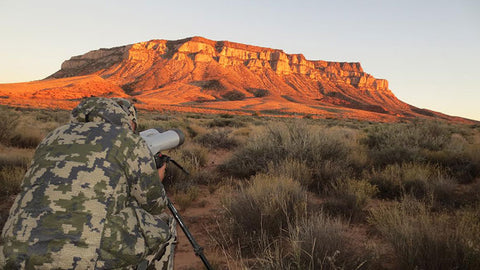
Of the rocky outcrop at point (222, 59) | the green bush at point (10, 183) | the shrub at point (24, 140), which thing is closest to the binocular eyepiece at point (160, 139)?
the green bush at point (10, 183)

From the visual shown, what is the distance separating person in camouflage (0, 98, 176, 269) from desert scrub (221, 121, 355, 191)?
406 centimetres

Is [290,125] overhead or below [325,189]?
overhead

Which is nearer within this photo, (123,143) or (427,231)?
(123,143)

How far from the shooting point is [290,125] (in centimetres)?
710

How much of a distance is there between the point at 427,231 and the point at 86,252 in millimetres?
2973

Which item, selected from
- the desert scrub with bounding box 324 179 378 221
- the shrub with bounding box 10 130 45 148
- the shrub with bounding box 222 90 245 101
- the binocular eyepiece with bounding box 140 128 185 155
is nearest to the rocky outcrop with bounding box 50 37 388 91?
the shrub with bounding box 222 90 245 101

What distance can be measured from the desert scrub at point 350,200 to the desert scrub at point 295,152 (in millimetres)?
888

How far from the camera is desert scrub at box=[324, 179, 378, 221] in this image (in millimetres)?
3953

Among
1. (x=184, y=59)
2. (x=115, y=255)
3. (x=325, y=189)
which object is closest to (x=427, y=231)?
(x=325, y=189)

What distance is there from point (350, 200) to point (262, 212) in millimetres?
1588

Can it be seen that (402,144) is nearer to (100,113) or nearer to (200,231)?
(200,231)

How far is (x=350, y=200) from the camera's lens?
4152 mm

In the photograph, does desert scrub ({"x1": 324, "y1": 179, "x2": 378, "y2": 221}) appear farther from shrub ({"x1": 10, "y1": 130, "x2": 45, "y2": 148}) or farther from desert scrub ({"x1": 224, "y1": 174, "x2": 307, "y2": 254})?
shrub ({"x1": 10, "y1": 130, "x2": 45, "y2": 148})

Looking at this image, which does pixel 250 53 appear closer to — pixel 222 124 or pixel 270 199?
pixel 222 124
